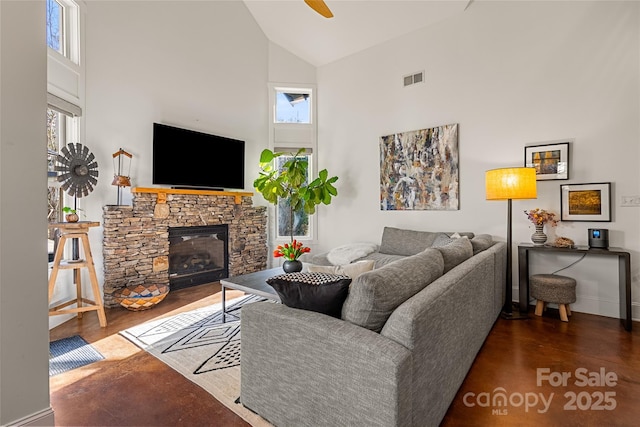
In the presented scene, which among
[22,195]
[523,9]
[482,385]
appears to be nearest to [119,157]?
[22,195]

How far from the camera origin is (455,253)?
2.34 meters

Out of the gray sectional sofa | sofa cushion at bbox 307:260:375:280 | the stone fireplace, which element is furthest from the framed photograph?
the stone fireplace

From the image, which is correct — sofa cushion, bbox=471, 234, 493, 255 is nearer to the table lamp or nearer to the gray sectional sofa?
the table lamp

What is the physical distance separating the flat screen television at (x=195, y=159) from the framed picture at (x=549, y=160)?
13.1ft

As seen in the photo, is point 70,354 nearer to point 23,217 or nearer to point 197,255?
point 23,217

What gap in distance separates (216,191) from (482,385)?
3993 mm

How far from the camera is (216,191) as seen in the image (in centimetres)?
474

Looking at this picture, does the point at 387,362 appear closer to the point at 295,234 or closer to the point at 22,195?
the point at 22,195

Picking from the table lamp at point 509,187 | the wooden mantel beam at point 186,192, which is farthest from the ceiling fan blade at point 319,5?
the wooden mantel beam at point 186,192

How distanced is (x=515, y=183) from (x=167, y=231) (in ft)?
13.6

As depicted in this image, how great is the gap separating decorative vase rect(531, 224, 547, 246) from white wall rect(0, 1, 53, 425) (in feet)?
13.8

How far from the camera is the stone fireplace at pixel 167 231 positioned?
3703mm

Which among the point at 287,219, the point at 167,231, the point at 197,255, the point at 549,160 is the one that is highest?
the point at 549,160

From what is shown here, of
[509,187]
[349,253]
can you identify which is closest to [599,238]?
[509,187]
